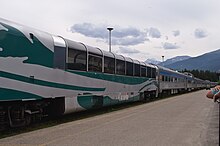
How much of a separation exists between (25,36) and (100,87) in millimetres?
6470

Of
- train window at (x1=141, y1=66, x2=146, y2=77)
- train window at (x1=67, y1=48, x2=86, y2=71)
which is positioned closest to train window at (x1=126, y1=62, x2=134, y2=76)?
train window at (x1=141, y1=66, x2=146, y2=77)

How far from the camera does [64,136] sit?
30.5ft

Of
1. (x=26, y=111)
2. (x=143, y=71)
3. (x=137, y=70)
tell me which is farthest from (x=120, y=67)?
(x=26, y=111)

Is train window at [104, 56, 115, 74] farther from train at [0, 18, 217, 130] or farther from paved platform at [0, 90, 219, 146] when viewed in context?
paved platform at [0, 90, 219, 146]

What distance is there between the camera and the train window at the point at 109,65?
16.8 m

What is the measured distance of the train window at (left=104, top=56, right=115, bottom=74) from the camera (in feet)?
55.0

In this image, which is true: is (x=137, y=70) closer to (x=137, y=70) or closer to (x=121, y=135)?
(x=137, y=70)

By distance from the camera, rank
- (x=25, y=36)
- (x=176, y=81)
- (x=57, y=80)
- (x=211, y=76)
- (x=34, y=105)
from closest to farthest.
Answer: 1. (x=25, y=36)
2. (x=34, y=105)
3. (x=57, y=80)
4. (x=176, y=81)
5. (x=211, y=76)

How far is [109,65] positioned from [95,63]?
2085 millimetres

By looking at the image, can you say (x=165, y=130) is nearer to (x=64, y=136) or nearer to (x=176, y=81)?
(x=64, y=136)

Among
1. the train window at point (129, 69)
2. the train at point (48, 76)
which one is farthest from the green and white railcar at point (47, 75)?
the train window at point (129, 69)

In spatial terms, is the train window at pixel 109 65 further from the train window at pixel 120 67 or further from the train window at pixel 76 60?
the train window at pixel 76 60

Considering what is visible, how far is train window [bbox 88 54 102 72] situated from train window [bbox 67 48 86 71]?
624 millimetres

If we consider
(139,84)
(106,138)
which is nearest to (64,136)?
(106,138)
